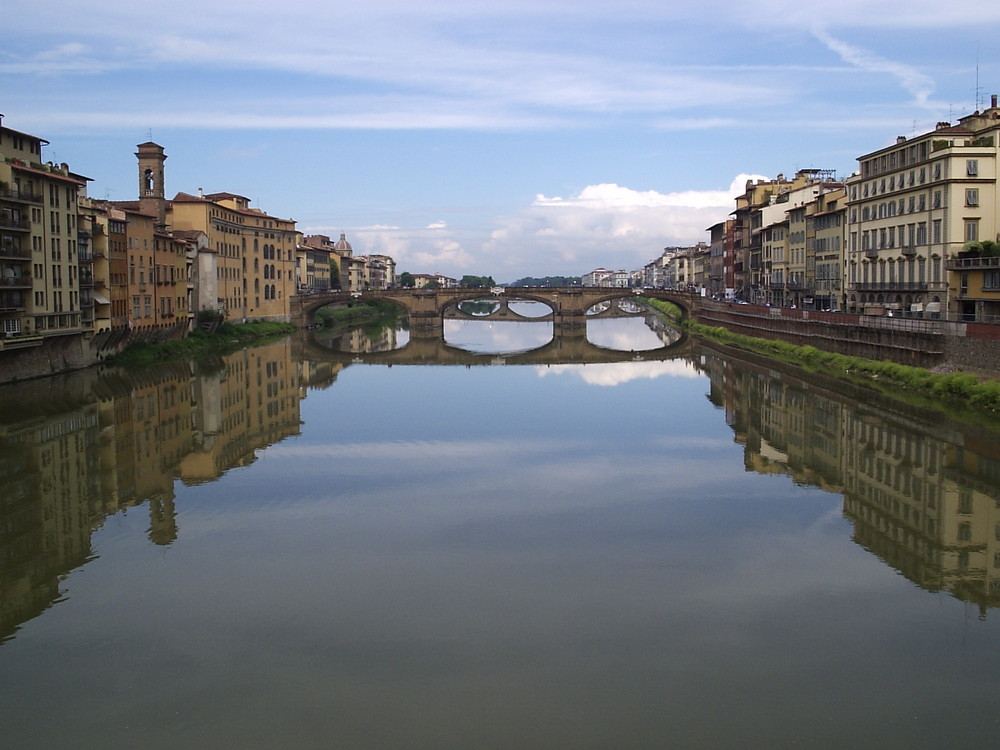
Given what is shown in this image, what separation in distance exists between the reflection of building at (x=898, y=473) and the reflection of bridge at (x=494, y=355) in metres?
18.4

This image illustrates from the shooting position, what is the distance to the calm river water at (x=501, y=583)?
9.57 metres

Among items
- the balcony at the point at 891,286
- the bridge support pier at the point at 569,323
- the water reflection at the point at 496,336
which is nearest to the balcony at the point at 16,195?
the water reflection at the point at 496,336

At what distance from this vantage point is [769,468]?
2086 centimetres

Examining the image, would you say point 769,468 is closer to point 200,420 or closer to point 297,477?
point 297,477

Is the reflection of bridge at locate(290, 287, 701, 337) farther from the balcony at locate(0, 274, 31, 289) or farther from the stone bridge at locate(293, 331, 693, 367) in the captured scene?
the balcony at locate(0, 274, 31, 289)

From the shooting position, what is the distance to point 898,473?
20031 millimetres

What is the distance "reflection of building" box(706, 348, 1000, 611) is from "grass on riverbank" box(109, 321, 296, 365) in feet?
81.3

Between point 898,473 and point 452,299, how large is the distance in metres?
54.4

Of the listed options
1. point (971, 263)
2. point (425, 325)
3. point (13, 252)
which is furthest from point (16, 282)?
point (425, 325)

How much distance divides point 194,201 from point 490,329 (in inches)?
1267

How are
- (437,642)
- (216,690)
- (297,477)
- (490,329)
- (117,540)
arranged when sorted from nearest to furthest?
(216,690)
(437,642)
(117,540)
(297,477)
(490,329)

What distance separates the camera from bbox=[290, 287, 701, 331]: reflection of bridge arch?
70438 millimetres

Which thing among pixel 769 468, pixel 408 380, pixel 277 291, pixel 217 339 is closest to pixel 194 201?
pixel 217 339

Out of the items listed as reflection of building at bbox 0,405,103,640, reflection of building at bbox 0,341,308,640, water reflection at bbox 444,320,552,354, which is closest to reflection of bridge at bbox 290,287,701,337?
water reflection at bbox 444,320,552,354
